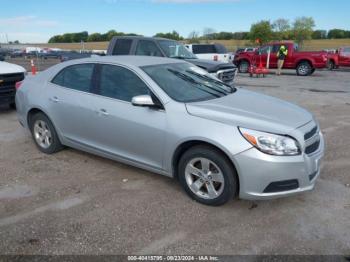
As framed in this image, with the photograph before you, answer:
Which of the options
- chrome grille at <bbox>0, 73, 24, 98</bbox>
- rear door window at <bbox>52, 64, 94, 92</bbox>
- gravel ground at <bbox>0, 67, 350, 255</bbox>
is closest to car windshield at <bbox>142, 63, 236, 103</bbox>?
rear door window at <bbox>52, 64, 94, 92</bbox>

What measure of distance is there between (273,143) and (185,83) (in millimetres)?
1509

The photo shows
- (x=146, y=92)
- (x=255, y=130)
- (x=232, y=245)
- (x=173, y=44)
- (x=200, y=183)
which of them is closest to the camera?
(x=232, y=245)

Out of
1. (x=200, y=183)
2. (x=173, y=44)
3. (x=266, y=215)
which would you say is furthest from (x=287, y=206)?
(x=173, y=44)

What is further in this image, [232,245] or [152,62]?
[152,62]

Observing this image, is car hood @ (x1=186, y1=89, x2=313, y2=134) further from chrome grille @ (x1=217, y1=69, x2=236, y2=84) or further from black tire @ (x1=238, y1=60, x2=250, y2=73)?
black tire @ (x1=238, y1=60, x2=250, y2=73)

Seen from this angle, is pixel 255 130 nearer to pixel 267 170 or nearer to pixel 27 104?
pixel 267 170

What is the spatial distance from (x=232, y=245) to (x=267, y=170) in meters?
0.79

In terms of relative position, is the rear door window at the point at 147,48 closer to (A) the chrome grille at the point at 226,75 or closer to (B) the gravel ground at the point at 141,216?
(A) the chrome grille at the point at 226,75

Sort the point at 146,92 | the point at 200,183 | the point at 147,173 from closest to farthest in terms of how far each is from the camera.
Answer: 1. the point at 200,183
2. the point at 146,92
3. the point at 147,173

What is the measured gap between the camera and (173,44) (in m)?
10.7

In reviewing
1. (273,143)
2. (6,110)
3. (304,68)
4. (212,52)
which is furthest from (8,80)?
(304,68)

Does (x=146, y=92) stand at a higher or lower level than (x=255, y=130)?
higher

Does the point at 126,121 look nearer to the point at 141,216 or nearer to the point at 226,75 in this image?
the point at 141,216

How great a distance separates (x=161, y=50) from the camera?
398 inches
